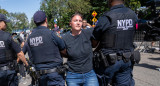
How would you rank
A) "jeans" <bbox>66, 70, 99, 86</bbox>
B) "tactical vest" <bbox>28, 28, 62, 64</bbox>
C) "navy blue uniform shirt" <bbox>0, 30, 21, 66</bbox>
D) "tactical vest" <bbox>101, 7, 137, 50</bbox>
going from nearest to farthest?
"tactical vest" <bbox>101, 7, 137, 50</bbox> < "jeans" <bbox>66, 70, 99, 86</bbox> < "tactical vest" <bbox>28, 28, 62, 64</bbox> < "navy blue uniform shirt" <bbox>0, 30, 21, 66</bbox>

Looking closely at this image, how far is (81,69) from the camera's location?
100 inches

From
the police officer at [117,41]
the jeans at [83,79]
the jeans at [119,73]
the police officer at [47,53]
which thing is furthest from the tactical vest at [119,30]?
the police officer at [47,53]

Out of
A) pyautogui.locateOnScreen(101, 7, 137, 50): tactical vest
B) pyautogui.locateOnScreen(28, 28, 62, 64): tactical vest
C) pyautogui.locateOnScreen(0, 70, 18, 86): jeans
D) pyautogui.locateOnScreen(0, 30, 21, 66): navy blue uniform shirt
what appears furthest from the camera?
pyautogui.locateOnScreen(0, 30, 21, 66): navy blue uniform shirt

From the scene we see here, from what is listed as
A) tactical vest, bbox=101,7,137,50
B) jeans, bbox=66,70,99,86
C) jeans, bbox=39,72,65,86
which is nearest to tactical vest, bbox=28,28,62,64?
jeans, bbox=39,72,65,86

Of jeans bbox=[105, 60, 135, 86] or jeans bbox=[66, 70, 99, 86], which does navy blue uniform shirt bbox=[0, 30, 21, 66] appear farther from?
jeans bbox=[105, 60, 135, 86]

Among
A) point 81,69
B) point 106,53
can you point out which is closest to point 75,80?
point 81,69

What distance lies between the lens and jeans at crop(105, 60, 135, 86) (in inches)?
87.4

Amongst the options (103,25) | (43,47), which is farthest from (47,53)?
(103,25)

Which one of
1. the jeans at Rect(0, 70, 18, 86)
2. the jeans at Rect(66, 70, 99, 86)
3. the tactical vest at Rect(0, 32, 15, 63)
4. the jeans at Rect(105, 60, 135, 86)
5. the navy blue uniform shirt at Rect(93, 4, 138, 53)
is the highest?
the navy blue uniform shirt at Rect(93, 4, 138, 53)

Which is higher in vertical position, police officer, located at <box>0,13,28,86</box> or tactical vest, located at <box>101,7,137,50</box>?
tactical vest, located at <box>101,7,137,50</box>

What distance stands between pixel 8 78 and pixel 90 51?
→ 1948mm

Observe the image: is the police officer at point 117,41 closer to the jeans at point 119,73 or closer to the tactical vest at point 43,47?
the jeans at point 119,73

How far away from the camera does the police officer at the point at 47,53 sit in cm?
267

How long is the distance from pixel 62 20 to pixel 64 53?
37370 mm
